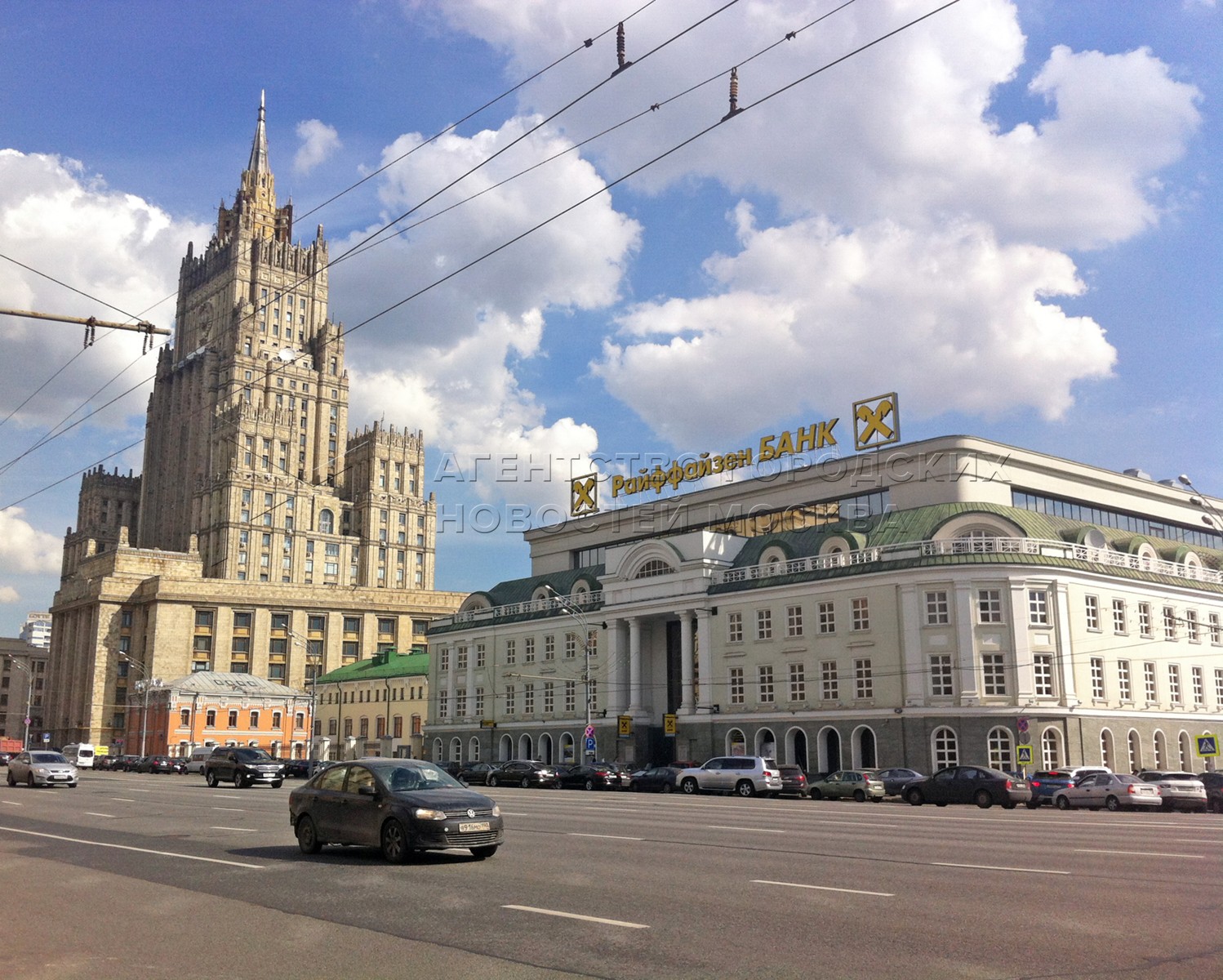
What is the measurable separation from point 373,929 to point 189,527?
5981 inches

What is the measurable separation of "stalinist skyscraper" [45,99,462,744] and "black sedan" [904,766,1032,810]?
93514 millimetres

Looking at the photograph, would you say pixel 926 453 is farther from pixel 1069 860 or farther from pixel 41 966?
pixel 41 966

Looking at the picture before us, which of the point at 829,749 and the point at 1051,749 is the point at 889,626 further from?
the point at 1051,749

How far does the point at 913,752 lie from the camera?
5350 cm

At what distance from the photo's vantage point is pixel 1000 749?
5200 cm

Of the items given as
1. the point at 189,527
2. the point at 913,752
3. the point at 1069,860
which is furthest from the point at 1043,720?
the point at 189,527

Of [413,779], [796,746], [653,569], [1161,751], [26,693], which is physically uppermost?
[653,569]

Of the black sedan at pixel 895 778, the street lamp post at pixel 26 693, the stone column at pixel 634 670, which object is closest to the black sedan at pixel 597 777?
the stone column at pixel 634 670

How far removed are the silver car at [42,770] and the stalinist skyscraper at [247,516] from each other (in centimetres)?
7835

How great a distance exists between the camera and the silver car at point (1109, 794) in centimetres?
3928

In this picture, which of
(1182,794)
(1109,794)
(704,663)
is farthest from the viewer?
(704,663)

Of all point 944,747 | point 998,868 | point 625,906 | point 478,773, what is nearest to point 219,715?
point 478,773

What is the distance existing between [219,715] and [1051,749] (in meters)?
80.2

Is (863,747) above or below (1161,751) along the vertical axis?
above
